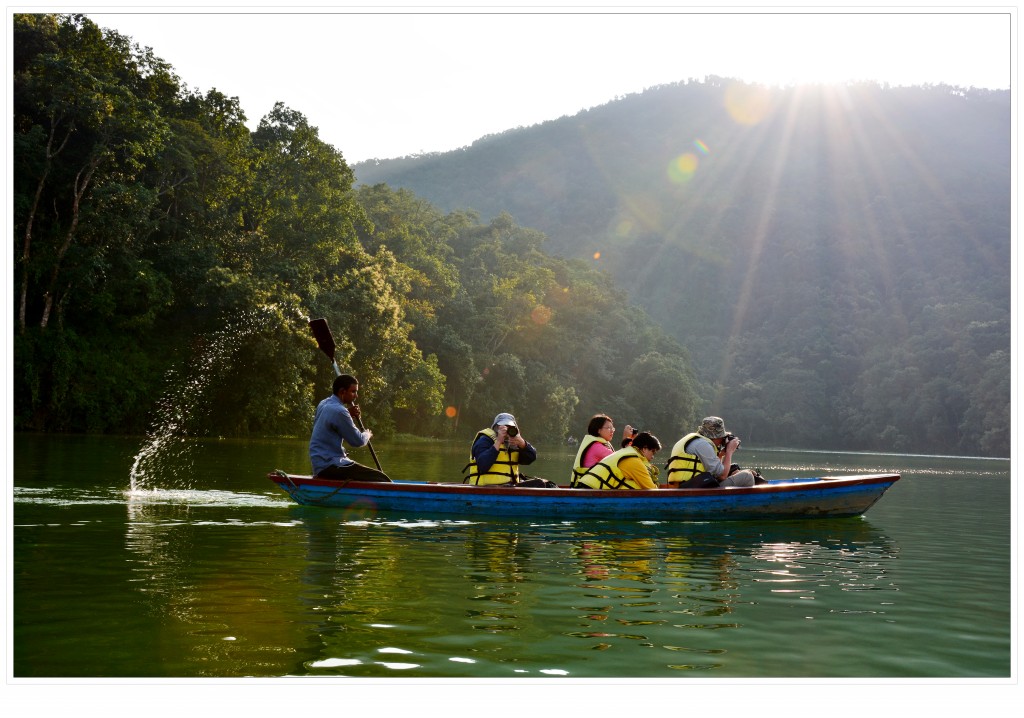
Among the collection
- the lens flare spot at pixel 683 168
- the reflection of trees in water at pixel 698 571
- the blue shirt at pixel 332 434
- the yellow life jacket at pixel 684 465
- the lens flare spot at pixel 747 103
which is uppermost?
the lens flare spot at pixel 747 103

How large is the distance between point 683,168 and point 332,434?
484ft

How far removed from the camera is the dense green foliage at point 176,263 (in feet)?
105

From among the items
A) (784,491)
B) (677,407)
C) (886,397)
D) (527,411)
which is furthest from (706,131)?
(784,491)

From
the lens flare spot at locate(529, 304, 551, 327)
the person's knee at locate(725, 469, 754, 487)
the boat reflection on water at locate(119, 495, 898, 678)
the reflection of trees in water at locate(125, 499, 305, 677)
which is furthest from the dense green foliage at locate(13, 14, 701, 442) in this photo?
the person's knee at locate(725, 469, 754, 487)

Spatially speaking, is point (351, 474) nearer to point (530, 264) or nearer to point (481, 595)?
point (481, 595)

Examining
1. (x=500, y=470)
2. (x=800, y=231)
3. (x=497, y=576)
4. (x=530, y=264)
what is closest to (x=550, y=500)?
(x=500, y=470)

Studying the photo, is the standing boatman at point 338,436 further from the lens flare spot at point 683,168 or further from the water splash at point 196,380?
the lens flare spot at point 683,168

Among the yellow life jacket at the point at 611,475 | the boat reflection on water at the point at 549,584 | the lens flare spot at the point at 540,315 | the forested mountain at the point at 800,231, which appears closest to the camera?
the boat reflection on water at the point at 549,584

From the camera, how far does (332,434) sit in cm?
1307

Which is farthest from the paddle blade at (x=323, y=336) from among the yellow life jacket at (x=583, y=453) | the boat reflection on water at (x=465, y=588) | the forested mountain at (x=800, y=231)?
the forested mountain at (x=800, y=231)

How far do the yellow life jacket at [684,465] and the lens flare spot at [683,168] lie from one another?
140255mm

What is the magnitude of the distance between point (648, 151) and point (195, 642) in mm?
160652

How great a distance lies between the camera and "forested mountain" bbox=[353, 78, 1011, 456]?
282 feet

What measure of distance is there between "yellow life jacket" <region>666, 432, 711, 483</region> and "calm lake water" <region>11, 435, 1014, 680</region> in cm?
61
